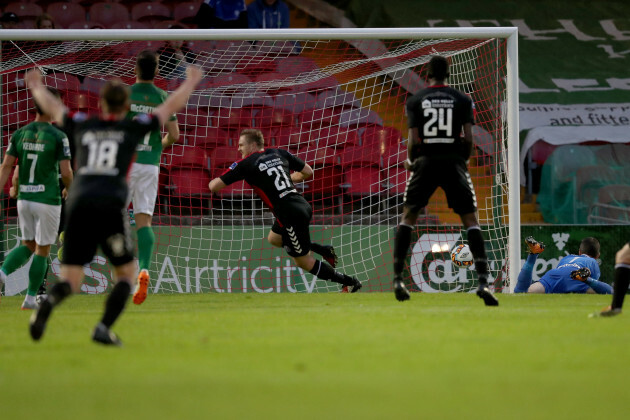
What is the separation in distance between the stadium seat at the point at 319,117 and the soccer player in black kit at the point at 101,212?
8.11m

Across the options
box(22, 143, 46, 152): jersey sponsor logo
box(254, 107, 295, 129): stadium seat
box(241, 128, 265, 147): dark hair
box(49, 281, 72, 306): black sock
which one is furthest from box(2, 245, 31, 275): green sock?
box(254, 107, 295, 129): stadium seat

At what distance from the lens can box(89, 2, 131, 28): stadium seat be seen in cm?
1611

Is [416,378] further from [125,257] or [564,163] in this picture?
[564,163]

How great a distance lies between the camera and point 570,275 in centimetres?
1051

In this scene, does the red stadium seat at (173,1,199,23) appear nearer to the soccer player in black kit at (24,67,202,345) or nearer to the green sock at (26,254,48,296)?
the green sock at (26,254,48,296)

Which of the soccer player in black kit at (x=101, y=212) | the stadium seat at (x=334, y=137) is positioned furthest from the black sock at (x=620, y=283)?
the stadium seat at (x=334, y=137)

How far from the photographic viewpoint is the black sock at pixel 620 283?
6449 mm

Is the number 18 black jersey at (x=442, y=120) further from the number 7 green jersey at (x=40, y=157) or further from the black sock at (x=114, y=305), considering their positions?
the black sock at (x=114, y=305)

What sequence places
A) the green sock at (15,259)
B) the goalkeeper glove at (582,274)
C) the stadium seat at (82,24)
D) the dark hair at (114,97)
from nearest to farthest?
the dark hair at (114,97)
the green sock at (15,259)
the goalkeeper glove at (582,274)
the stadium seat at (82,24)

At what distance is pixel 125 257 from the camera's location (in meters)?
5.14

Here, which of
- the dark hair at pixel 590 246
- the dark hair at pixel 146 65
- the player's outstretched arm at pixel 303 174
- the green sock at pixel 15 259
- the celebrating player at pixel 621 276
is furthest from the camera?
the dark hair at pixel 590 246

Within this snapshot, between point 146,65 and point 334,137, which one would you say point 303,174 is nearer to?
point 146,65

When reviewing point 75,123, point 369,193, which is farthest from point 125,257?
point 369,193

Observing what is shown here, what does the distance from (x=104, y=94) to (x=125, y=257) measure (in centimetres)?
95
